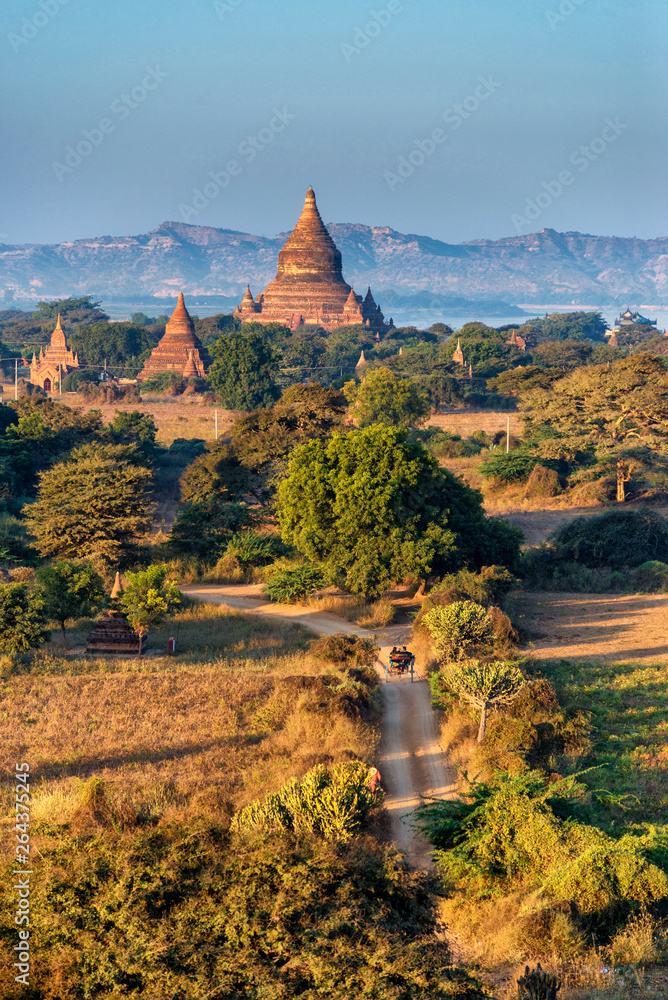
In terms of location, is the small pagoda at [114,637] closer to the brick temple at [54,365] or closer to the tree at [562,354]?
the brick temple at [54,365]

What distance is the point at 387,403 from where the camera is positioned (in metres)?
57.7

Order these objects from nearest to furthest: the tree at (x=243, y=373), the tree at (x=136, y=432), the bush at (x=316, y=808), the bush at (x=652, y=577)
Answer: the bush at (x=316, y=808) < the bush at (x=652, y=577) < the tree at (x=136, y=432) < the tree at (x=243, y=373)

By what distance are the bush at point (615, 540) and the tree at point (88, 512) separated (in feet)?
46.2

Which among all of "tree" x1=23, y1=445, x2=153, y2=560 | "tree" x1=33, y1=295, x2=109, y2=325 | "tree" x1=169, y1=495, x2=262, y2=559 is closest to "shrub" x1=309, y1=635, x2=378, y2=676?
"tree" x1=23, y1=445, x2=153, y2=560

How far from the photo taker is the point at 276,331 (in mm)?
114438

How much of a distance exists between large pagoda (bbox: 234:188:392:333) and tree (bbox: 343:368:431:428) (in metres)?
65.0

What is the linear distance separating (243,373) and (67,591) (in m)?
53.0

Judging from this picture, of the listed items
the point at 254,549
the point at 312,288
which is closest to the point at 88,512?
the point at 254,549

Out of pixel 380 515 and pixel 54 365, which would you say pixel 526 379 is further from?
pixel 54 365

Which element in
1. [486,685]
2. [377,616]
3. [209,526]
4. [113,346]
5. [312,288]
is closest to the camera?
[486,685]

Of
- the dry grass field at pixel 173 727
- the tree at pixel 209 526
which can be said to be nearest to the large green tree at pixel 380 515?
the tree at pixel 209 526

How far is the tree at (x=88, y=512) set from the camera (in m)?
31.9

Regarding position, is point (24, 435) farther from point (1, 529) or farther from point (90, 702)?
point (90, 702)

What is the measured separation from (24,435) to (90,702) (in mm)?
34815
